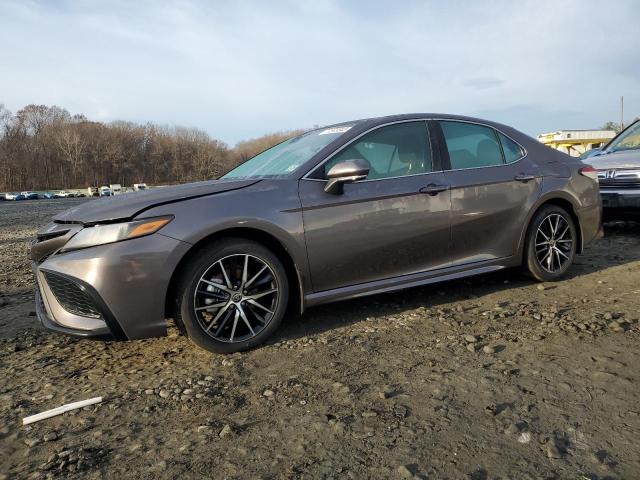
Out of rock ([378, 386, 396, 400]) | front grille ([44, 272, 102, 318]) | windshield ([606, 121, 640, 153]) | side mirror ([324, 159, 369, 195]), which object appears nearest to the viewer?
rock ([378, 386, 396, 400])

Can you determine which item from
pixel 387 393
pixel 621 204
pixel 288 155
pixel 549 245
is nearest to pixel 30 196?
pixel 288 155

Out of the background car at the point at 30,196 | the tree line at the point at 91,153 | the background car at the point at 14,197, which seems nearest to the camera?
the background car at the point at 14,197

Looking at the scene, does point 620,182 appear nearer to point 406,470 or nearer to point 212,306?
point 212,306

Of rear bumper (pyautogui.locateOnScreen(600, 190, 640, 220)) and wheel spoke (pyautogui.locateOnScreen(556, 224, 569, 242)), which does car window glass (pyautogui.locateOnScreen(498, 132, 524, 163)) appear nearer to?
wheel spoke (pyautogui.locateOnScreen(556, 224, 569, 242))

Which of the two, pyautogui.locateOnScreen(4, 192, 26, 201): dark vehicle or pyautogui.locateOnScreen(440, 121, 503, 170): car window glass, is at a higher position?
pyautogui.locateOnScreen(4, 192, 26, 201): dark vehicle

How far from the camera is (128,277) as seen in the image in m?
2.83

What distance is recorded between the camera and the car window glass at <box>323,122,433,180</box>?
368 centimetres

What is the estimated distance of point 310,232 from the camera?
332cm

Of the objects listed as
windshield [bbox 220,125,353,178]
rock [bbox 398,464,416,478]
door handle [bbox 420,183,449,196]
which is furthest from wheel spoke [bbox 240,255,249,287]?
rock [bbox 398,464,416,478]

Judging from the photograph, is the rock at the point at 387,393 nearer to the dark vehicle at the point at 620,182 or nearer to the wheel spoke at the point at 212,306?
the wheel spoke at the point at 212,306

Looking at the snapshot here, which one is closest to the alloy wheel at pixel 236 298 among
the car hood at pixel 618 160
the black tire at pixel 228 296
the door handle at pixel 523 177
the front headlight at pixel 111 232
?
the black tire at pixel 228 296

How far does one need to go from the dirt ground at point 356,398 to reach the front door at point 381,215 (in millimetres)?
425

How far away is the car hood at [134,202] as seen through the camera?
116 inches

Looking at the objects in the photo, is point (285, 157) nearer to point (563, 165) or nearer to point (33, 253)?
point (33, 253)
